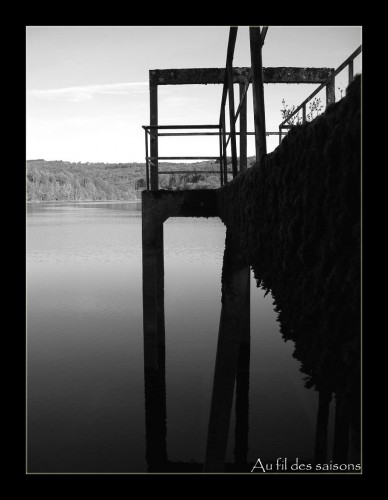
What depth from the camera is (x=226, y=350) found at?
169 inches

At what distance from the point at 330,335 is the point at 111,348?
34.8 feet

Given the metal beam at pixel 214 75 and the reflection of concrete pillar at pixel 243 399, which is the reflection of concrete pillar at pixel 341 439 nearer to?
the reflection of concrete pillar at pixel 243 399

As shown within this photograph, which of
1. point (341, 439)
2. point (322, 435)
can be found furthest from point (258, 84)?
point (322, 435)

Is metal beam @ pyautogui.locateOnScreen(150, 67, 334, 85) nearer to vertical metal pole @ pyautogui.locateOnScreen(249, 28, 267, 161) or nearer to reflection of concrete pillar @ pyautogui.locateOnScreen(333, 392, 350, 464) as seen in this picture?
vertical metal pole @ pyautogui.locateOnScreen(249, 28, 267, 161)

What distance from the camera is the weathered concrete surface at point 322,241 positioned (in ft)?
3.21

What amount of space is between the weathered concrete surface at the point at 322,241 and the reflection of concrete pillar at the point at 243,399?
4.54 metres

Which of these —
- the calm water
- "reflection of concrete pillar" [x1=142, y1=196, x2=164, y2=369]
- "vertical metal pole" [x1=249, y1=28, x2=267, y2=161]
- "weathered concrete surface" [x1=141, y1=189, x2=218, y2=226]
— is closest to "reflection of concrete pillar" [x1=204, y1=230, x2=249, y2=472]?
"weathered concrete surface" [x1=141, y1=189, x2=218, y2=226]

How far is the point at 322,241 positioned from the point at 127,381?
8.75 m

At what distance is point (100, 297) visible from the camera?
16.8 meters

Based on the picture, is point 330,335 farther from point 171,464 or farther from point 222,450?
point 171,464

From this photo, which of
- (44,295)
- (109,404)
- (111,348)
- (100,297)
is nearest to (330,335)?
(109,404)

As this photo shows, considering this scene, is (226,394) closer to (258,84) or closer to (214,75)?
(258,84)

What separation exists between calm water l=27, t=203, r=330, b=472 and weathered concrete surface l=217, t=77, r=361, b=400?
620 cm

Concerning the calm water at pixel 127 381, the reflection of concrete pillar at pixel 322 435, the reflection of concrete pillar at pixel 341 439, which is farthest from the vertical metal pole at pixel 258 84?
the calm water at pixel 127 381
